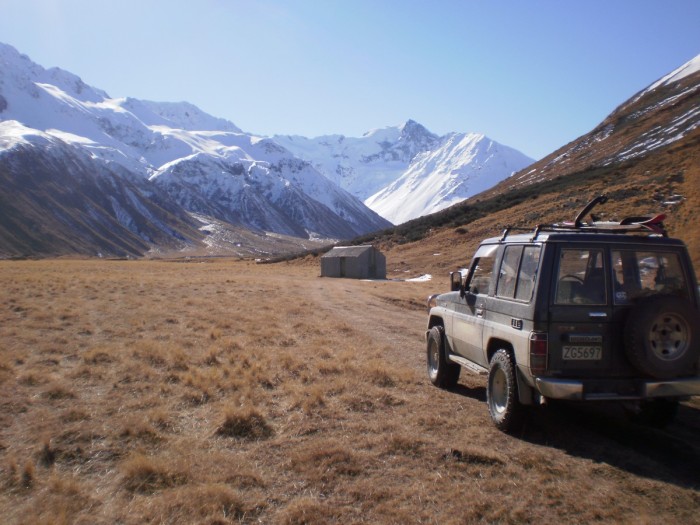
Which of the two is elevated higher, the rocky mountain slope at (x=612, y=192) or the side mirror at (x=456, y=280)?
the rocky mountain slope at (x=612, y=192)

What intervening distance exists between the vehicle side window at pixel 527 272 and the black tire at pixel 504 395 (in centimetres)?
78

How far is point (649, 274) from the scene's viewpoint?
22.0ft

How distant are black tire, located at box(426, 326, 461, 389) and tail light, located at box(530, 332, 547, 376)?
3147mm

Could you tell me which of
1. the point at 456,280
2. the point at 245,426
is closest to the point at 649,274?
the point at 456,280

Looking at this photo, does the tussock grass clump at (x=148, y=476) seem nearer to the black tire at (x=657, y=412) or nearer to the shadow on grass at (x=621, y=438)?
the shadow on grass at (x=621, y=438)

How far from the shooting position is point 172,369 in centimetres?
1048

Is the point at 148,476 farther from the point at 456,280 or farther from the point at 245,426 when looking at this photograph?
the point at 456,280

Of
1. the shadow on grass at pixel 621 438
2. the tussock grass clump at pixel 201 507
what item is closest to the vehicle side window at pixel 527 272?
the shadow on grass at pixel 621 438

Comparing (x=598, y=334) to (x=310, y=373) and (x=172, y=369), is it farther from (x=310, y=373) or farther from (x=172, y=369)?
(x=172, y=369)

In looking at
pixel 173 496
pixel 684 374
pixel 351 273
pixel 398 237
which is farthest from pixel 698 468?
pixel 398 237

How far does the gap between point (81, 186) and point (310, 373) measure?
207 meters

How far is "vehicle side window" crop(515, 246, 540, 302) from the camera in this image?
6.71 meters

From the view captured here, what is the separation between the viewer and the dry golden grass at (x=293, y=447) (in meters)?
5.15

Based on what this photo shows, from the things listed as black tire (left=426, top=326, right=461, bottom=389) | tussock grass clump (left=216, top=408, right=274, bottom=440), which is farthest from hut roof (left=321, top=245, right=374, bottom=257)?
tussock grass clump (left=216, top=408, right=274, bottom=440)
